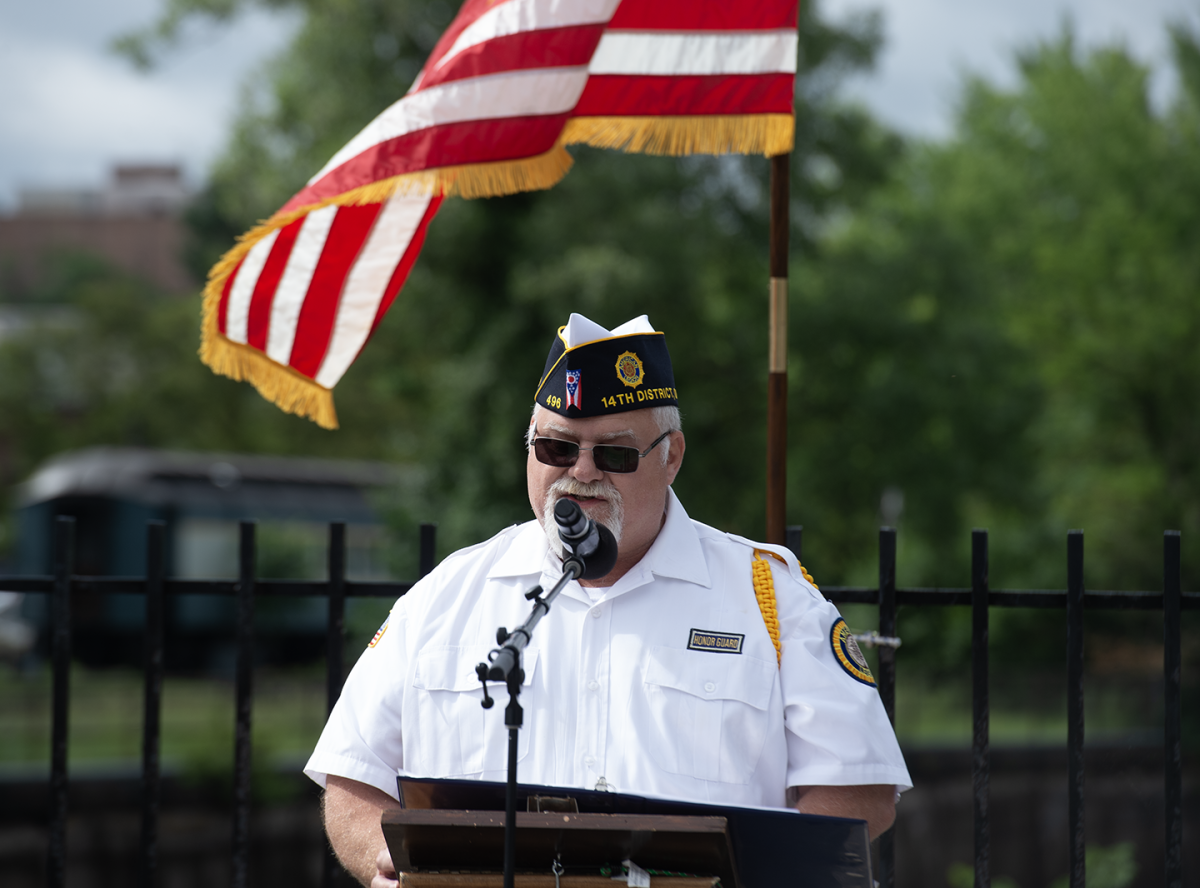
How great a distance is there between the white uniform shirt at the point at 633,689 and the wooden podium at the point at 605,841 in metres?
0.28

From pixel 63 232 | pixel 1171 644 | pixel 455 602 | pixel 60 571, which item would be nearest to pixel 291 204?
pixel 60 571

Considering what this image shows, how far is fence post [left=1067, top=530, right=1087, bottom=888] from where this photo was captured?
351cm

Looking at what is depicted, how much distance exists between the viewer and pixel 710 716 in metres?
2.78

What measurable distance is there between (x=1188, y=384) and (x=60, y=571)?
74.6 ft

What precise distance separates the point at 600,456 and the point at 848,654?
69cm

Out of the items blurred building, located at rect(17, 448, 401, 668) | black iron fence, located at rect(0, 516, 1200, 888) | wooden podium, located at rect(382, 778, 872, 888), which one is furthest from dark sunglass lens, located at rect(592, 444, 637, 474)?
blurred building, located at rect(17, 448, 401, 668)

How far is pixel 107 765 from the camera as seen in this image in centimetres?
1427

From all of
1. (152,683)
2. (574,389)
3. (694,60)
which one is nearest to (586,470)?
(574,389)

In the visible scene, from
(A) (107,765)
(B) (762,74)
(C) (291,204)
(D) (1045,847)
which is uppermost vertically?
(B) (762,74)

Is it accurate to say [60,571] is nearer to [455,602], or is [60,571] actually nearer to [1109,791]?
[455,602]

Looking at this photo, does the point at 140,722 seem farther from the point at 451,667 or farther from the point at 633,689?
the point at 633,689

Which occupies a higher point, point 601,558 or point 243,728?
point 601,558

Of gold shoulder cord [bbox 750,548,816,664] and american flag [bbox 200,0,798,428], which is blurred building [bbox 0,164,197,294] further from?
gold shoulder cord [bbox 750,548,816,664]

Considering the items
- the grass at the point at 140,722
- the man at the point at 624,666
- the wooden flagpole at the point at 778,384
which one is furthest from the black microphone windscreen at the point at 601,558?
the grass at the point at 140,722
